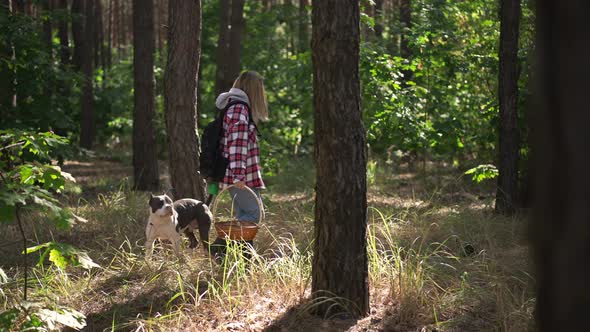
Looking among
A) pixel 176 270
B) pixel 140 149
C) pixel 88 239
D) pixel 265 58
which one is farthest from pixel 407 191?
pixel 265 58

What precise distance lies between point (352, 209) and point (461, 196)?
6.85 metres

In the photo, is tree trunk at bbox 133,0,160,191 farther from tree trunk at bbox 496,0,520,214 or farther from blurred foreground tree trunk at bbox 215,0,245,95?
tree trunk at bbox 496,0,520,214

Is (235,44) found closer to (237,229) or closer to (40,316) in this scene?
(237,229)

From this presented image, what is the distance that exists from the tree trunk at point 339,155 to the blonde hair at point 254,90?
1910 millimetres

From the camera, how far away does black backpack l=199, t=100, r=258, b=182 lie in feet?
21.6

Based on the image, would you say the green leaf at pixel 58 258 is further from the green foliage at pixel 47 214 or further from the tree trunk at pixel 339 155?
the tree trunk at pixel 339 155

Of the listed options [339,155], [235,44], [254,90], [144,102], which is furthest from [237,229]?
[235,44]

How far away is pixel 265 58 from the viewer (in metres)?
20.0

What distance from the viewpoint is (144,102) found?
37.7 ft

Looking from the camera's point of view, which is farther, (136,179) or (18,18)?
(136,179)

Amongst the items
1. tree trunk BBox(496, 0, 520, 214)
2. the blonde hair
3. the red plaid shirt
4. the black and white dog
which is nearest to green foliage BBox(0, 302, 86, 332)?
the black and white dog

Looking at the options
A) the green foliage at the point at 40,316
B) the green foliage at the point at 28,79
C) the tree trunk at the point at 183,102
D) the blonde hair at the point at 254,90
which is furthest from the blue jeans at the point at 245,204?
the green foliage at the point at 28,79

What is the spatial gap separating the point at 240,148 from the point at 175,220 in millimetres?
920

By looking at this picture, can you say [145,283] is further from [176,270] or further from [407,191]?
[407,191]
